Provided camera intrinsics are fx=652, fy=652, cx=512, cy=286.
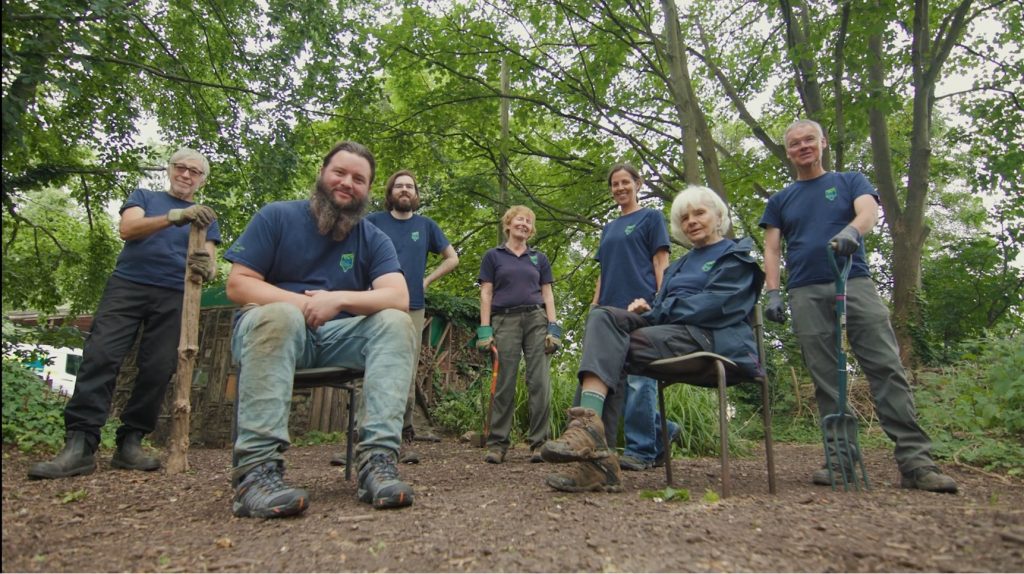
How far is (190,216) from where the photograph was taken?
370cm

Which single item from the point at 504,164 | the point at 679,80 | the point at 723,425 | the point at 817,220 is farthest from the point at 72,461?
the point at 504,164

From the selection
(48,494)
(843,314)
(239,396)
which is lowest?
(48,494)

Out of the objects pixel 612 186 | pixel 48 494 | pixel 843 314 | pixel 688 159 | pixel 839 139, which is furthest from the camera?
pixel 839 139

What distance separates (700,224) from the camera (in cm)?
329

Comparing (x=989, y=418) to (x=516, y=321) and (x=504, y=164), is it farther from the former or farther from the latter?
(x=504, y=164)

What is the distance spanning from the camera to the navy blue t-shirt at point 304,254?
2.69 meters

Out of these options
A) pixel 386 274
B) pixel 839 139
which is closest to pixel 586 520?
pixel 386 274

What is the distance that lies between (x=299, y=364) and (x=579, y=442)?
3.84 ft

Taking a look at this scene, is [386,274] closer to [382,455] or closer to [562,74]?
[382,455]

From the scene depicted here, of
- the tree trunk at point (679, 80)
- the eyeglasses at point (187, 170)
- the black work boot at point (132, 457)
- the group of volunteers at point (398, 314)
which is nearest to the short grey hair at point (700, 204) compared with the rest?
the group of volunteers at point (398, 314)

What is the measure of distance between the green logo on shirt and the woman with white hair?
108cm

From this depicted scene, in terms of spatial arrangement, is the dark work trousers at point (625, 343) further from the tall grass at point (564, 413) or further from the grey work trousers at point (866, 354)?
the tall grass at point (564, 413)

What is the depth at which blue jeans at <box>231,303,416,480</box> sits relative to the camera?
7.70 feet

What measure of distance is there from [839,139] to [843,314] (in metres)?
6.60
